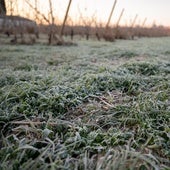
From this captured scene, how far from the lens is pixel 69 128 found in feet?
6.01

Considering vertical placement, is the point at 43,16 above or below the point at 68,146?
above

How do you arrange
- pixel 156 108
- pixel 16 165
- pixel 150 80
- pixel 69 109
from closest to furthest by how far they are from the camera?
pixel 16 165, pixel 156 108, pixel 69 109, pixel 150 80

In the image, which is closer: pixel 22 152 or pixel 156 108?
pixel 22 152

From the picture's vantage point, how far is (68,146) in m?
1.54

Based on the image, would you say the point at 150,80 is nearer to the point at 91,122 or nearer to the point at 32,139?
the point at 91,122

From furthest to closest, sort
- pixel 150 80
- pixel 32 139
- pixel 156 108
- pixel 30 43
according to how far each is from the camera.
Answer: pixel 30 43
pixel 150 80
pixel 156 108
pixel 32 139

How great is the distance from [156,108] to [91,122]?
62cm

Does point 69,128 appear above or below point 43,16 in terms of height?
below

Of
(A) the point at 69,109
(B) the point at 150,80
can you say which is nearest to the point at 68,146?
(A) the point at 69,109

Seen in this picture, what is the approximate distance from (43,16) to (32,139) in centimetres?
870

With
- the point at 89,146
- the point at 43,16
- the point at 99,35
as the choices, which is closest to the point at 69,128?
the point at 89,146

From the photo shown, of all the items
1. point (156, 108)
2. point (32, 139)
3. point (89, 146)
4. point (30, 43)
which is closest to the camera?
point (89, 146)

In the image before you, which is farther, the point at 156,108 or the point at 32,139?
the point at 156,108

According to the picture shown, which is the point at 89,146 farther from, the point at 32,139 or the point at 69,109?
the point at 69,109
